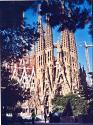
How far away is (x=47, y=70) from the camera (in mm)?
5734

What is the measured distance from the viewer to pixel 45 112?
18.6ft

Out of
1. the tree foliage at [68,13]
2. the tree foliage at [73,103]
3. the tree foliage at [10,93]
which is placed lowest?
the tree foliage at [73,103]

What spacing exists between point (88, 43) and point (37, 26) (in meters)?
0.91

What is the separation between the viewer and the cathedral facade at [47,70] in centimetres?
565

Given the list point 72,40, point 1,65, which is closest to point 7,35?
point 1,65

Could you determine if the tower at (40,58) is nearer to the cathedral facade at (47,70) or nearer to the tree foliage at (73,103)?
the cathedral facade at (47,70)

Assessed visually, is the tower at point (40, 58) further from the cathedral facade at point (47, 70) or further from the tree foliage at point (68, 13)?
the tree foliage at point (68, 13)

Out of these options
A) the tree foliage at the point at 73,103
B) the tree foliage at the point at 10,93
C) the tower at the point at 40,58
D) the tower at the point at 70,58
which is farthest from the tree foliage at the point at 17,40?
the tree foliage at the point at 73,103

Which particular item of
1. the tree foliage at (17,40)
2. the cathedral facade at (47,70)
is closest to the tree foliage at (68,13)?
the cathedral facade at (47,70)

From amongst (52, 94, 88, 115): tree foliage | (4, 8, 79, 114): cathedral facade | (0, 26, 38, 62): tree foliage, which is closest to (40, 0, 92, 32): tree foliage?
(4, 8, 79, 114): cathedral facade

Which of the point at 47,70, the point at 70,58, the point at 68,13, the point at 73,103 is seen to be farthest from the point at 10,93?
the point at 68,13

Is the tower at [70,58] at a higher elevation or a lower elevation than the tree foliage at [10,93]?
higher

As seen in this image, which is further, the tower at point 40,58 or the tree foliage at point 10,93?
the tower at point 40,58

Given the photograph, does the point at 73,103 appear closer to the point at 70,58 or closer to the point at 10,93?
the point at 70,58
